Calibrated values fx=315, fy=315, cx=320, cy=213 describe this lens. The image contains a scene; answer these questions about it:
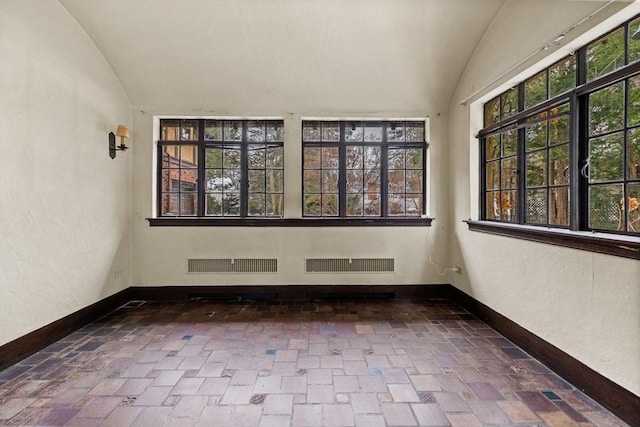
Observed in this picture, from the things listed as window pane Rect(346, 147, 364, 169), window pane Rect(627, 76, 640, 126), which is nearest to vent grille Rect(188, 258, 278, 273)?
window pane Rect(346, 147, 364, 169)

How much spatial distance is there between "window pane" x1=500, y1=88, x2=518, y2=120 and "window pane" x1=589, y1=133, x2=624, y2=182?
992mm

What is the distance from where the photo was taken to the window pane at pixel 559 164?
8.24 feet

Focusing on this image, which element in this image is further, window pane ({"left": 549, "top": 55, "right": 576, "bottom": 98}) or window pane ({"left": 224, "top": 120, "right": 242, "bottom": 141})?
window pane ({"left": 224, "top": 120, "right": 242, "bottom": 141})

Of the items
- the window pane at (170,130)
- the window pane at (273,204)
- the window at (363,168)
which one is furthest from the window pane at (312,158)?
the window pane at (170,130)

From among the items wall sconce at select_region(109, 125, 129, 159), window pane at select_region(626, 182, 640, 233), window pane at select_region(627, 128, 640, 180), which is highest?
wall sconce at select_region(109, 125, 129, 159)

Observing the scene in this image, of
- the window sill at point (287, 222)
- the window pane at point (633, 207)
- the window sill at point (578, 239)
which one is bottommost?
the window sill at point (578, 239)

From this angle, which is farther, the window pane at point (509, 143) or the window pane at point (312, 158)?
the window pane at point (312, 158)

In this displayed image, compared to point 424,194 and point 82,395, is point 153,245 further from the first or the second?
point 424,194

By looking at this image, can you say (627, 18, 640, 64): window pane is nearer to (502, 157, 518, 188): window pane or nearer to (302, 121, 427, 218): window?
(502, 157, 518, 188): window pane

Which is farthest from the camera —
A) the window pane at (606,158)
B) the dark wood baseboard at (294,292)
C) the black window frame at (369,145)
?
the black window frame at (369,145)

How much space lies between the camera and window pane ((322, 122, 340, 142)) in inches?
170

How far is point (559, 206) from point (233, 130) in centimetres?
376

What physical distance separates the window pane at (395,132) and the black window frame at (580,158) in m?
1.40

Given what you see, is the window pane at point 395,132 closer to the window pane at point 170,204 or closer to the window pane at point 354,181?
the window pane at point 354,181
